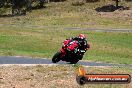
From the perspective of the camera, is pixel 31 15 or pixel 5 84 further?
pixel 31 15

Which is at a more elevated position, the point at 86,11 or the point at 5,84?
the point at 5,84

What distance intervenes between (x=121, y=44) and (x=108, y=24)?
1992 centimetres

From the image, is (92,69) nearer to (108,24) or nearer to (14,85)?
(14,85)

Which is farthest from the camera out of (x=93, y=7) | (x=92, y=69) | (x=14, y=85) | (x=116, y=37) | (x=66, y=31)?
(x=93, y=7)

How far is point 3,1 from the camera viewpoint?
84188mm

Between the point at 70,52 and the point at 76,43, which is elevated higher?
the point at 76,43

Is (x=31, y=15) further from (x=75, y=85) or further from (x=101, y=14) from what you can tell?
(x=75, y=85)

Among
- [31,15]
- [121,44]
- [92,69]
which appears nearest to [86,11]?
[31,15]

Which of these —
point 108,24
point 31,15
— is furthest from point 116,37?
point 31,15

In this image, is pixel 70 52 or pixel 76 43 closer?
pixel 76 43

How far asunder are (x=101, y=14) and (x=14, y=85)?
193 ft

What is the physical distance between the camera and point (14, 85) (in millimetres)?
16156

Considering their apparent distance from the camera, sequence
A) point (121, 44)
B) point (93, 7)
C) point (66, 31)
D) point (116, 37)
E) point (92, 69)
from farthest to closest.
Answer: point (93, 7), point (66, 31), point (116, 37), point (121, 44), point (92, 69)

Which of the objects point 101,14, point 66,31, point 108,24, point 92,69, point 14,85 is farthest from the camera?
point 101,14
